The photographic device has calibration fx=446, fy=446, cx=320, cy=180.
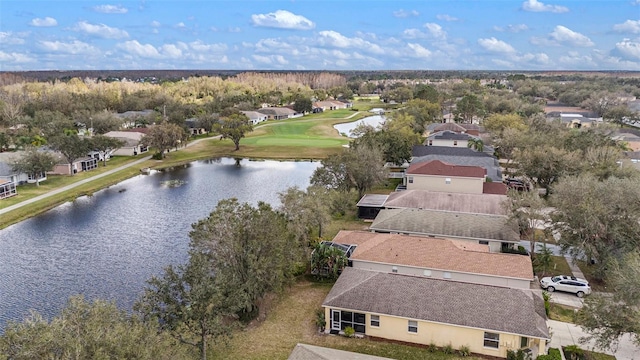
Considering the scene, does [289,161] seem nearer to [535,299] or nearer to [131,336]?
[535,299]

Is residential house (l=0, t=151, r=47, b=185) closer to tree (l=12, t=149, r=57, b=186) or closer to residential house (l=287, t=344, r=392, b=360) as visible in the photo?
tree (l=12, t=149, r=57, b=186)

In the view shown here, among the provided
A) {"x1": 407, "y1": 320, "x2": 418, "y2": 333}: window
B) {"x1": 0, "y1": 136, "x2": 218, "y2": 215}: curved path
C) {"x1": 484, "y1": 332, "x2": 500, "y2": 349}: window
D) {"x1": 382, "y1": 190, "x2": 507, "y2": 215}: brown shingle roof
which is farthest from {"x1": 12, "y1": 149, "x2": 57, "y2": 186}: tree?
{"x1": 484, "y1": 332, "x2": 500, "y2": 349}: window

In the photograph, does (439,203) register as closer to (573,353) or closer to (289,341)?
(573,353)

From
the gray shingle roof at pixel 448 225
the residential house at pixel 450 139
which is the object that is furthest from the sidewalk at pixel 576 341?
the residential house at pixel 450 139

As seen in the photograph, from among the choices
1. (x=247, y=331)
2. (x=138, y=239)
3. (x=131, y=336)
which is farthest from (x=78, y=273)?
(x=131, y=336)

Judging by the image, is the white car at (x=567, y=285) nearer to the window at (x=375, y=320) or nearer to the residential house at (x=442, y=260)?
the residential house at (x=442, y=260)

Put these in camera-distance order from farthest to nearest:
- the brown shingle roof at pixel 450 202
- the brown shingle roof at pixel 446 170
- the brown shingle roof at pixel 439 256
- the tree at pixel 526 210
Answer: the brown shingle roof at pixel 446 170, the brown shingle roof at pixel 450 202, the tree at pixel 526 210, the brown shingle roof at pixel 439 256

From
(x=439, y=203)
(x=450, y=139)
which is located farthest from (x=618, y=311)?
(x=450, y=139)
